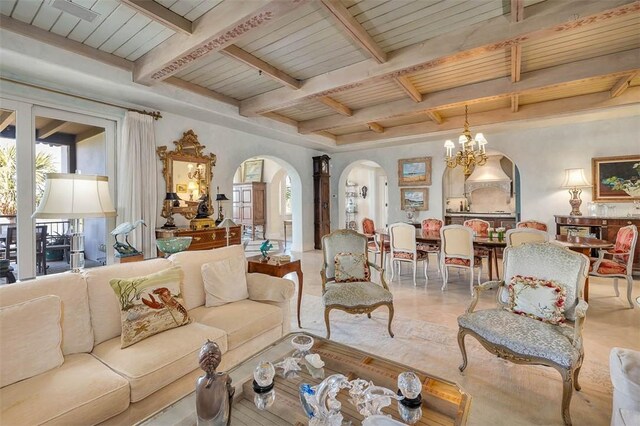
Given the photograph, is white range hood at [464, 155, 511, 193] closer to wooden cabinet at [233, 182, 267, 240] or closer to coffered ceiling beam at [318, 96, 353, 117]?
coffered ceiling beam at [318, 96, 353, 117]

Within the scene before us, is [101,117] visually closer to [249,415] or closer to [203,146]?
[203,146]

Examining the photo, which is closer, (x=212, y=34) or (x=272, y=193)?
(x=212, y=34)

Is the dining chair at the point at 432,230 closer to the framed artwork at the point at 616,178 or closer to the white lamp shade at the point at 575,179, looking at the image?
the white lamp shade at the point at 575,179

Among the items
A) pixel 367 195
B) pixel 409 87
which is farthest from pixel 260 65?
pixel 367 195

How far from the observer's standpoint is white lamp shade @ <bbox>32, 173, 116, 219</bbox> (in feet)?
5.94

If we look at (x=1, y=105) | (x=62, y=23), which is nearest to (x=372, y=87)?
(x=62, y=23)

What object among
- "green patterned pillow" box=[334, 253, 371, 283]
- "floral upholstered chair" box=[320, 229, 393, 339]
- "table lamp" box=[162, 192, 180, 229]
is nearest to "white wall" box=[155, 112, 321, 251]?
"table lamp" box=[162, 192, 180, 229]

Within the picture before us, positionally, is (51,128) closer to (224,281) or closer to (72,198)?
(72,198)

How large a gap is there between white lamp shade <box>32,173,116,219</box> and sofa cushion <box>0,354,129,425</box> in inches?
35.2

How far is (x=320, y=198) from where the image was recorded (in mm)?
7965

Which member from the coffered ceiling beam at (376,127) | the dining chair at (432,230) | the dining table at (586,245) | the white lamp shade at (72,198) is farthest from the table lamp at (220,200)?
the dining table at (586,245)

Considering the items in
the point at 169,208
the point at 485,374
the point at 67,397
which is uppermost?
the point at 169,208

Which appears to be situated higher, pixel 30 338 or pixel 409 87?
pixel 409 87

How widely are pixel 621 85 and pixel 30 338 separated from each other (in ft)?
21.7
